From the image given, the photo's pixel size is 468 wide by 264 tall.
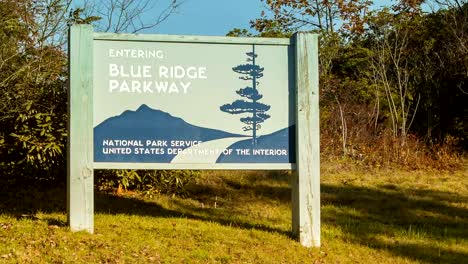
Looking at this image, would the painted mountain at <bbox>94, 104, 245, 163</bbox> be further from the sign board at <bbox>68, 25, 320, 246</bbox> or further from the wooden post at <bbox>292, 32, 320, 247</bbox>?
the wooden post at <bbox>292, 32, 320, 247</bbox>

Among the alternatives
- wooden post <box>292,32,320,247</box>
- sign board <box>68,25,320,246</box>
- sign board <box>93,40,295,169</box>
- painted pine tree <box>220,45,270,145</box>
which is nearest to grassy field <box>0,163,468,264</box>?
wooden post <box>292,32,320,247</box>

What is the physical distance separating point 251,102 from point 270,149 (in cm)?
56

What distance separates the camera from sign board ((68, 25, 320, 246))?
6.23 meters

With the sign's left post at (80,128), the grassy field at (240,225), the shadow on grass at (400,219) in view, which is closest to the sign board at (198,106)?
the sign's left post at (80,128)

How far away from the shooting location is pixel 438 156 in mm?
14625

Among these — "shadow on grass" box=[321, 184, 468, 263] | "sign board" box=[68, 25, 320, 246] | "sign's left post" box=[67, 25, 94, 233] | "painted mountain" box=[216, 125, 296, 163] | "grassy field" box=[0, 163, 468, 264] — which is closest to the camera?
"grassy field" box=[0, 163, 468, 264]

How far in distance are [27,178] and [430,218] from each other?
20.4 ft

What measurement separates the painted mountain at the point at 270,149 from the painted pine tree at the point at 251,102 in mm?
88

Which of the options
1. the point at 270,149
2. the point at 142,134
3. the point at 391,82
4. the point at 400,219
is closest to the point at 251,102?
the point at 270,149

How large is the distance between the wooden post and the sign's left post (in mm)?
2227

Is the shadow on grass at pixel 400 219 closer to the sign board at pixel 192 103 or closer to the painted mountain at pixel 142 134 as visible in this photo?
the sign board at pixel 192 103

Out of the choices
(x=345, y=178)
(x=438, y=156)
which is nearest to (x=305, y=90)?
(x=345, y=178)

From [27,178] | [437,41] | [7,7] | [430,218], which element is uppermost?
[437,41]

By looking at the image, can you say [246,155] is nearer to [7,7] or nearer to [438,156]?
[7,7]
